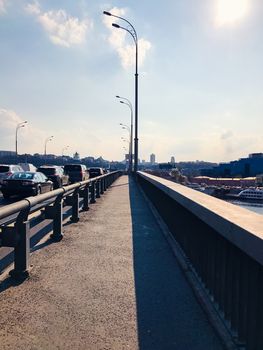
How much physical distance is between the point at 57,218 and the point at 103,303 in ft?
12.1

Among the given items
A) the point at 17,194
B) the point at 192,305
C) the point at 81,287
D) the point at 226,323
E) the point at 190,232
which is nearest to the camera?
the point at 226,323

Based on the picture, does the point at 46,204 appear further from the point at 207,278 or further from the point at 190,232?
the point at 207,278

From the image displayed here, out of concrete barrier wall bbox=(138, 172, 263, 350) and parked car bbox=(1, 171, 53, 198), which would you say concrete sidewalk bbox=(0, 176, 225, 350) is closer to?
concrete barrier wall bbox=(138, 172, 263, 350)

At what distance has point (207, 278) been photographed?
189 inches

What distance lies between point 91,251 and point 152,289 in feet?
7.75

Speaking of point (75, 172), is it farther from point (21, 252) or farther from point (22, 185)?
point (21, 252)

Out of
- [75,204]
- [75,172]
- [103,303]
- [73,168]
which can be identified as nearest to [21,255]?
[103,303]

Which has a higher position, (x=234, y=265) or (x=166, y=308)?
(x=234, y=265)

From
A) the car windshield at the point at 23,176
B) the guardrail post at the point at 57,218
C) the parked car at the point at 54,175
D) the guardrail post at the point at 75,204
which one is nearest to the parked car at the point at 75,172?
the parked car at the point at 54,175

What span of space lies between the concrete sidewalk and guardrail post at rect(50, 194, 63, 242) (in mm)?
484

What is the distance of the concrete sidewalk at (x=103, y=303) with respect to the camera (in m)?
3.66

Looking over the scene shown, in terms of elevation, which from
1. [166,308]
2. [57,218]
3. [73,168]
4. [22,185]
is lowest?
[166,308]

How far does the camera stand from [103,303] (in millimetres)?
4590

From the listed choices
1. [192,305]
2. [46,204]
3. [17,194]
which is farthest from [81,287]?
[17,194]
